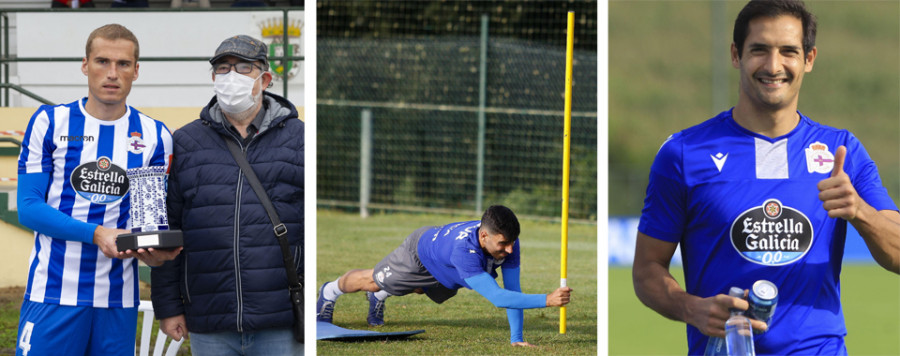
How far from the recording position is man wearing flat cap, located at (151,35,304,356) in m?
3.00

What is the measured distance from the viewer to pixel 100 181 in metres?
3.05

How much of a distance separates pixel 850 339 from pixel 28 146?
8187mm

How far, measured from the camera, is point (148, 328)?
4078mm

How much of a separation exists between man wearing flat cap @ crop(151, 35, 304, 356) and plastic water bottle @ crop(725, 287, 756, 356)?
1366mm

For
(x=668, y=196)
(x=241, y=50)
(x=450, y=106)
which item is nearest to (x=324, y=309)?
(x=241, y=50)

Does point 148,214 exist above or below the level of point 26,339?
above

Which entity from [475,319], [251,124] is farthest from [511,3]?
[251,124]

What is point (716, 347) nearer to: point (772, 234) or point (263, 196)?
point (772, 234)

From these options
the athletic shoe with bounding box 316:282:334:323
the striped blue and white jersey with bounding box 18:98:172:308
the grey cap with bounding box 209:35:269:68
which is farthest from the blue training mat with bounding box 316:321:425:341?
the grey cap with bounding box 209:35:269:68

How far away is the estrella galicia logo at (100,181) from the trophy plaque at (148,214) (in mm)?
91

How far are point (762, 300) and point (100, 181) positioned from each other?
207 centimetres

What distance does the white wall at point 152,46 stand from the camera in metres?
5.37

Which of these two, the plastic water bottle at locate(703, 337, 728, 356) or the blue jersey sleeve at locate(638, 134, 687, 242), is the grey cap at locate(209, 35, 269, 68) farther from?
the plastic water bottle at locate(703, 337, 728, 356)

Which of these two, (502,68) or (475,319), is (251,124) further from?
(502,68)
